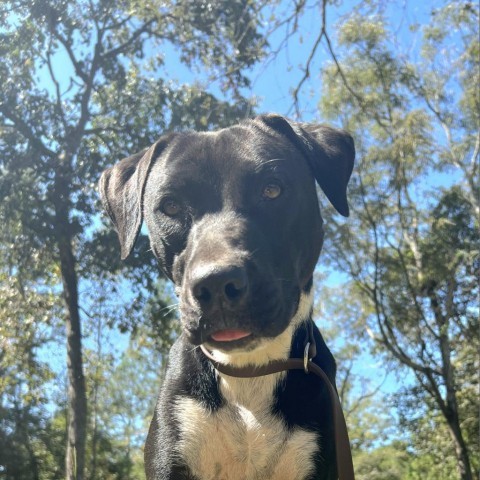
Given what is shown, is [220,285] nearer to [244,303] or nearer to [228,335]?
[244,303]

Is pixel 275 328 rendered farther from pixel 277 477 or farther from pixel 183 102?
pixel 183 102

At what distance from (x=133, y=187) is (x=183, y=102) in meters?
10.3

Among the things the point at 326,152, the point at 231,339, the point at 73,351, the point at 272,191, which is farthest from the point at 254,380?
the point at 73,351

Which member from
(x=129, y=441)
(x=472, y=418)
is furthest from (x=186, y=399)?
(x=129, y=441)

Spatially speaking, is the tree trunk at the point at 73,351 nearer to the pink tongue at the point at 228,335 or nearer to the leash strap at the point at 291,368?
the leash strap at the point at 291,368

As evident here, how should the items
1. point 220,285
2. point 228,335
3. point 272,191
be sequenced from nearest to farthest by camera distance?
point 220,285, point 228,335, point 272,191

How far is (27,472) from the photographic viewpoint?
2170cm

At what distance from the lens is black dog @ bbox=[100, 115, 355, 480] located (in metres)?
2.44

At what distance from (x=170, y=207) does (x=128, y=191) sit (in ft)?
1.67

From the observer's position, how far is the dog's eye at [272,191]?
2.78 metres

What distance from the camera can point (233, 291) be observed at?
2.25 metres

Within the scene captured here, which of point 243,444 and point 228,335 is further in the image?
point 243,444

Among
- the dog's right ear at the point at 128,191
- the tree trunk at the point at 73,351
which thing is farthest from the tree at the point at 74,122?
the dog's right ear at the point at 128,191

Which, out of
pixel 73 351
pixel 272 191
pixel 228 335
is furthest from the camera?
pixel 73 351
